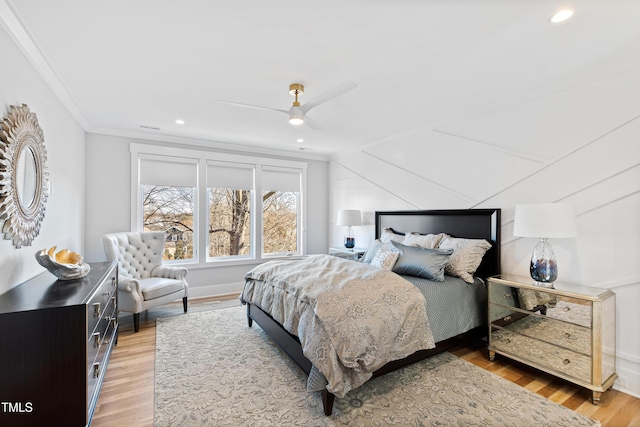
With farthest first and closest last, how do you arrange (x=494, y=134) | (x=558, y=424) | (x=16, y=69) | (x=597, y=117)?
(x=494, y=134) < (x=597, y=117) < (x=16, y=69) < (x=558, y=424)

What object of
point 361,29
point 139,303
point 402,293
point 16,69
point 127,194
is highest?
point 361,29

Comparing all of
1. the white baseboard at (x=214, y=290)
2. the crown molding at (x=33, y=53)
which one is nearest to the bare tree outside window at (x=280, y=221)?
the white baseboard at (x=214, y=290)

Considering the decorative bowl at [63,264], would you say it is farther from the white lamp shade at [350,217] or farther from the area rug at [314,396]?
the white lamp shade at [350,217]

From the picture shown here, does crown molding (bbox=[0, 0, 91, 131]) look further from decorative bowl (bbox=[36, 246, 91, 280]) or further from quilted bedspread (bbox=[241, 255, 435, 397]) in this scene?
quilted bedspread (bbox=[241, 255, 435, 397])

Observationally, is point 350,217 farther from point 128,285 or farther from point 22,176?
point 22,176

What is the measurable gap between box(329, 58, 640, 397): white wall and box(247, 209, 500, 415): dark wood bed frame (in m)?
0.11

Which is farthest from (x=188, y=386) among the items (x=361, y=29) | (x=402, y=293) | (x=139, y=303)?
(x=361, y=29)

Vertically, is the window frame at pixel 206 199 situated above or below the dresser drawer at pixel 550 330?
above

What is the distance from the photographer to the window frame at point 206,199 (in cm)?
436

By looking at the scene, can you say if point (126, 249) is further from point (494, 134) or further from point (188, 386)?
point (494, 134)

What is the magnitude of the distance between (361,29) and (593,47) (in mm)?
1743

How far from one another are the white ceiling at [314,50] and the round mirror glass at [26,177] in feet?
2.48

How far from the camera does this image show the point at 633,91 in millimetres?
2305

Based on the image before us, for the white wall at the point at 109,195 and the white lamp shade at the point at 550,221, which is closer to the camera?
the white lamp shade at the point at 550,221
